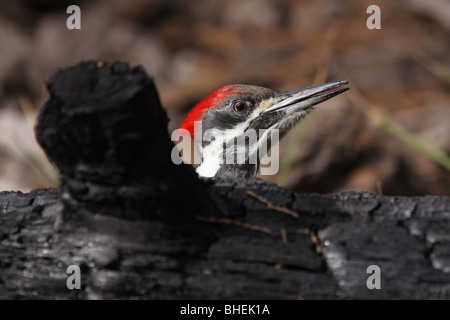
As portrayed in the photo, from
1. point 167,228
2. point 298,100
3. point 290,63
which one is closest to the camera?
point 167,228

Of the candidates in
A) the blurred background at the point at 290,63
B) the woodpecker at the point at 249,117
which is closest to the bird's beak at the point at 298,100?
the woodpecker at the point at 249,117

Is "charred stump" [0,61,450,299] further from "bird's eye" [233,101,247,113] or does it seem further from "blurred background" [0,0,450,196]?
"blurred background" [0,0,450,196]

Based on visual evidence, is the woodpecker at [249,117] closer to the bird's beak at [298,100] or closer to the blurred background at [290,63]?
the bird's beak at [298,100]

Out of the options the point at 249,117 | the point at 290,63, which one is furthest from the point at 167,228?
the point at 290,63

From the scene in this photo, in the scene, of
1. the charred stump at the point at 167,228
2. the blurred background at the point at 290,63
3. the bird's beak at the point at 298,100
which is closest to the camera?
the charred stump at the point at 167,228

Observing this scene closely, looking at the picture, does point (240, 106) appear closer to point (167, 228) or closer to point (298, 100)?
point (298, 100)

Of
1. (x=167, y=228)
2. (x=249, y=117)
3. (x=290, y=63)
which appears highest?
(x=290, y=63)

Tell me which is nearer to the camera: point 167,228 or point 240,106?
point 167,228

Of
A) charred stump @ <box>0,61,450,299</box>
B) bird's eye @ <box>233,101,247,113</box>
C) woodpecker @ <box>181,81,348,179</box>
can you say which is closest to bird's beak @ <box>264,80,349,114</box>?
woodpecker @ <box>181,81,348,179</box>
